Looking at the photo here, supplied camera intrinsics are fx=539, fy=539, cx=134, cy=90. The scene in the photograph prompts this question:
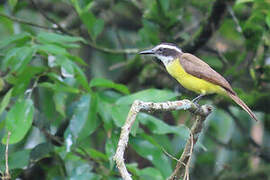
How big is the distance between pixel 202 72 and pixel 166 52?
0.56m

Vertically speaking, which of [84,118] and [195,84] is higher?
[195,84]

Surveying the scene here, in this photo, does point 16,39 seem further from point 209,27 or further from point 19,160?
point 209,27

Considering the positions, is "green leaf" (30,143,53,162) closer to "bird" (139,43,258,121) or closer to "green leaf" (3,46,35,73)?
"green leaf" (3,46,35,73)

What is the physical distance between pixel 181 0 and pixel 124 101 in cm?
202

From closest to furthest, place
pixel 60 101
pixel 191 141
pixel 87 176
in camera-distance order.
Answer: pixel 191 141, pixel 87 176, pixel 60 101

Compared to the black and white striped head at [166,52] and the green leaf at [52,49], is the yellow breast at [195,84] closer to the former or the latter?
the black and white striped head at [166,52]

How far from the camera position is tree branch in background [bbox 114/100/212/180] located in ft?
8.66

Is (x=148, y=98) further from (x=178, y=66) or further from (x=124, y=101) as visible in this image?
(x=178, y=66)

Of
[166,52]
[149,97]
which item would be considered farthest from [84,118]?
[166,52]

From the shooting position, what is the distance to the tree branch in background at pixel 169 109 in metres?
2.64

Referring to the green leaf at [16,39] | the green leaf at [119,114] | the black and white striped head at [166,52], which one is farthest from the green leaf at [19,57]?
the black and white striped head at [166,52]

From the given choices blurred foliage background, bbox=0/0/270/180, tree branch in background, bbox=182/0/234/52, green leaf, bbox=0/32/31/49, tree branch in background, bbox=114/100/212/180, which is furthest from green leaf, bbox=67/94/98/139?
tree branch in background, bbox=182/0/234/52

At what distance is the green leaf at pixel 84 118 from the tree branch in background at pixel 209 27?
169 cm

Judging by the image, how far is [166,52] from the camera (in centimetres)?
485
